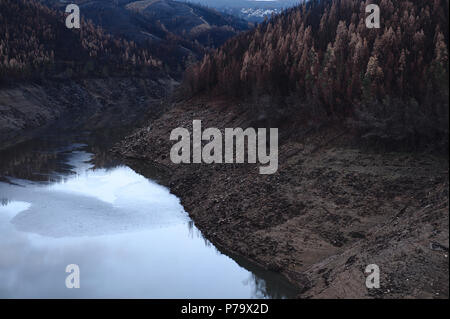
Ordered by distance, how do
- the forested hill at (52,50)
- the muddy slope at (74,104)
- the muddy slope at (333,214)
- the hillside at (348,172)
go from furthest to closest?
the forested hill at (52,50)
the muddy slope at (74,104)
the hillside at (348,172)
the muddy slope at (333,214)

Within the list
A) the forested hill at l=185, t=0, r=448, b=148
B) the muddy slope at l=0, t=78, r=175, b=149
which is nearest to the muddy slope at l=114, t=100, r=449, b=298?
the forested hill at l=185, t=0, r=448, b=148

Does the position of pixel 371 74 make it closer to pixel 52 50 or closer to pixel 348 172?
pixel 348 172

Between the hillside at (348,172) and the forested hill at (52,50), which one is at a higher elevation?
the forested hill at (52,50)

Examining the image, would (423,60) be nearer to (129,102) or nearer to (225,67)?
(225,67)

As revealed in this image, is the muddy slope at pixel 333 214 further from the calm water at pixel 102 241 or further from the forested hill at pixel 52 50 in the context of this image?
the forested hill at pixel 52 50

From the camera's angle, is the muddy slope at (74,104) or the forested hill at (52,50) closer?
the muddy slope at (74,104)

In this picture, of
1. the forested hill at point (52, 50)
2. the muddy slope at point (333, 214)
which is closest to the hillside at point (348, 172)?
the muddy slope at point (333, 214)

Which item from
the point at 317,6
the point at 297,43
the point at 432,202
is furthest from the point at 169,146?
the point at 317,6

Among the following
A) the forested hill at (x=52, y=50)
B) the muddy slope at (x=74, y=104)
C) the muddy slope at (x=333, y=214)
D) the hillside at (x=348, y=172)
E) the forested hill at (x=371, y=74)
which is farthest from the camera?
the forested hill at (x=52, y=50)
